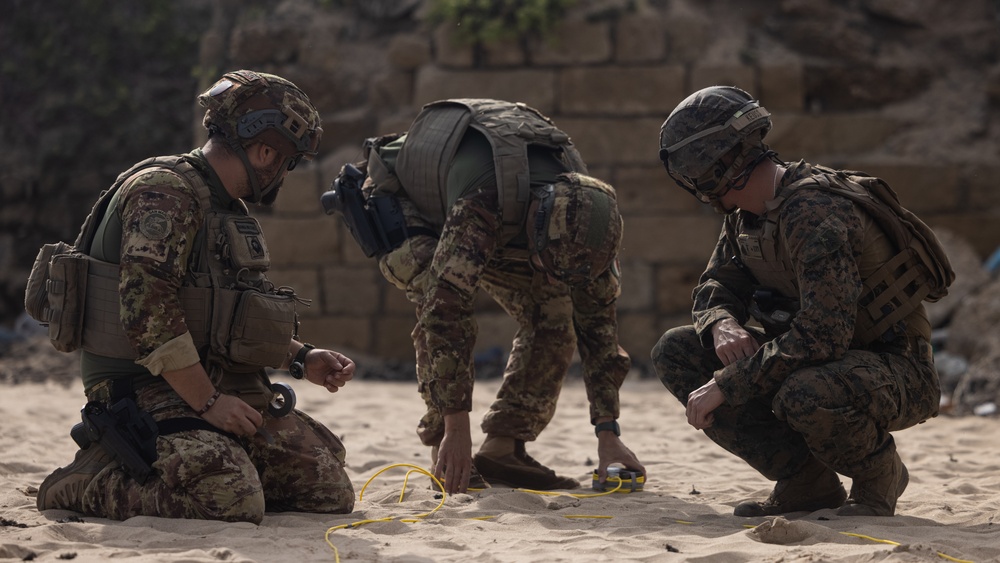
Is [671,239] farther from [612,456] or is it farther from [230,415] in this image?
[230,415]

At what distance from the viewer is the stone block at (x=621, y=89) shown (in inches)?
349

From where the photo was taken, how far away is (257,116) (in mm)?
4062

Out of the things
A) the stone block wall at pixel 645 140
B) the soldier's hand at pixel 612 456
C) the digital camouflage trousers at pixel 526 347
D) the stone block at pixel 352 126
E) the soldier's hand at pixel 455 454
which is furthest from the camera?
the stone block at pixel 352 126

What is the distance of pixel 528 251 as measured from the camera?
4.72 meters

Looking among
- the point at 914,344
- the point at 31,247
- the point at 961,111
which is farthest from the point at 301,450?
the point at 31,247

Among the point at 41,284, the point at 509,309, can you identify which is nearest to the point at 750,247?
the point at 509,309

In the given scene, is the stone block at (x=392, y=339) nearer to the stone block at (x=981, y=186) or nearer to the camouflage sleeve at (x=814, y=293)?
the stone block at (x=981, y=186)

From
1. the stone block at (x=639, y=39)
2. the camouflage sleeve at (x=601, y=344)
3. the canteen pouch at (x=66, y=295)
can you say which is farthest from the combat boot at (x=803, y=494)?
the stone block at (x=639, y=39)

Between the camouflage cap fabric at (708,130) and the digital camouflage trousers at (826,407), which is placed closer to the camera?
the digital camouflage trousers at (826,407)

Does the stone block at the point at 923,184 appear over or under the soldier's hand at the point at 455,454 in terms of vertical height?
over

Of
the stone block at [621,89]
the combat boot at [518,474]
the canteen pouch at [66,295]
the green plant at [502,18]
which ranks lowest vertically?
the combat boot at [518,474]

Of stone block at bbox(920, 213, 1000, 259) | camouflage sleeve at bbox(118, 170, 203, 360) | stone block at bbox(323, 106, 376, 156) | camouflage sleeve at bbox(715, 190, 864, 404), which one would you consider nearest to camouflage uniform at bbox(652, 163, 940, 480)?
camouflage sleeve at bbox(715, 190, 864, 404)

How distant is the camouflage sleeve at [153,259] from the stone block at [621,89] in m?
5.44

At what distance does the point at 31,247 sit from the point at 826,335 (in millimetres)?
9053
